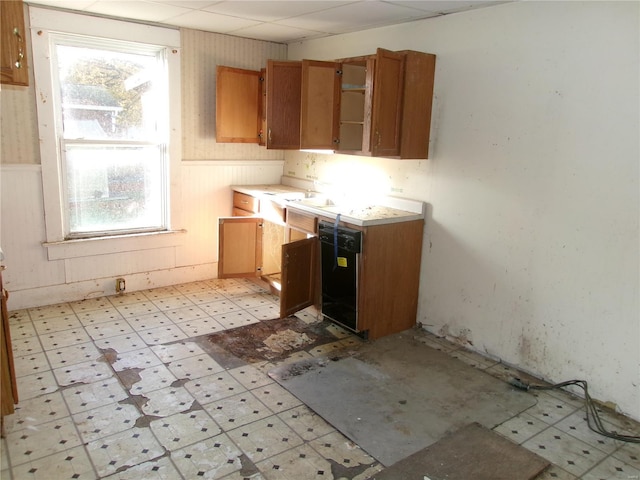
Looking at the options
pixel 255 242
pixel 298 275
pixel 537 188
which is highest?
pixel 537 188

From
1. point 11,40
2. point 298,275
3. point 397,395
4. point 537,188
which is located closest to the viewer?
point 11,40

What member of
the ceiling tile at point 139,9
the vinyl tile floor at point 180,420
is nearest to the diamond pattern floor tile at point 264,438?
the vinyl tile floor at point 180,420

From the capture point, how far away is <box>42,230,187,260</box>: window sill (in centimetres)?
410

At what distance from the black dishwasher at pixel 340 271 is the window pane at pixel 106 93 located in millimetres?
2049

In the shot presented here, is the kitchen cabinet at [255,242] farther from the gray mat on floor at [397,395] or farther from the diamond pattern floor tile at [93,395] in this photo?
the diamond pattern floor tile at [93,395]

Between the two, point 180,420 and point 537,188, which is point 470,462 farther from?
point 537,188

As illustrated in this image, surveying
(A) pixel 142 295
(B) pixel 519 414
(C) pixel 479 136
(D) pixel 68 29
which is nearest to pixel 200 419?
(B) pixel 519 414

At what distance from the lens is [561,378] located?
304 centimetres

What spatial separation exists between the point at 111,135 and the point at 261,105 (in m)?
1.42

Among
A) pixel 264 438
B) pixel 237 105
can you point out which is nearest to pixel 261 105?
pixel 237 105

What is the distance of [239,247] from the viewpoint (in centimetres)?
450

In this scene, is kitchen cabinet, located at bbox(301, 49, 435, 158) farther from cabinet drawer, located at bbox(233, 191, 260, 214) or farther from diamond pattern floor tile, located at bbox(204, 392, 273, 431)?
diamond pattern floor tile, located at bbox(204, 392, 273, 431)

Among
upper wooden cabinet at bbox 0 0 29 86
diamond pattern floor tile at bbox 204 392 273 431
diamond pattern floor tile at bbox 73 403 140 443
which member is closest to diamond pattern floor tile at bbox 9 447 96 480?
diamond pattern floor tile at bbox 73 403 140 443

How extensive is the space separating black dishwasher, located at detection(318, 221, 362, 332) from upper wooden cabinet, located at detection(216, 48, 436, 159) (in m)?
0.64
